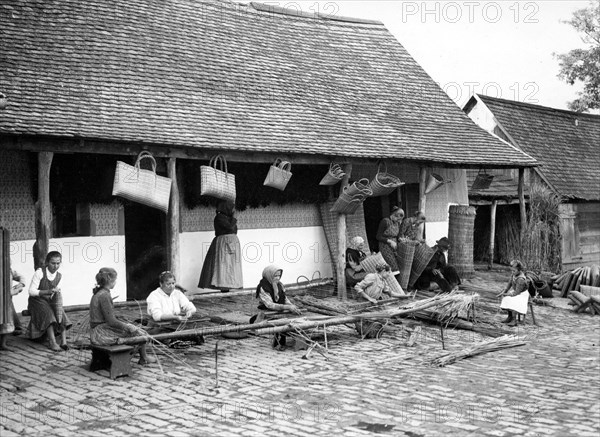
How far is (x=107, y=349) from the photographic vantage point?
7730 millimetres

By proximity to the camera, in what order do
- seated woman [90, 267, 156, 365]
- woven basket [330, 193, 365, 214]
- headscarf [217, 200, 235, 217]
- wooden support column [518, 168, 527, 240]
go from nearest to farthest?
seated woman [90, 267, 156, 365], headscarf [217, 200, 235, 217], woven basket [330, 193, 365, 214], wooden support column [518, 168, 527, 240]

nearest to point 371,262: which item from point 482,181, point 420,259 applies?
point 420,259

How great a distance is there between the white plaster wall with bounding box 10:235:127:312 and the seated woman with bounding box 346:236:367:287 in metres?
3.87

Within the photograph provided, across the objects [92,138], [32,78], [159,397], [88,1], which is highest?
[88,1]

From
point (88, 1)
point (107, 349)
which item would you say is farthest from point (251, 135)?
point (107, 349)

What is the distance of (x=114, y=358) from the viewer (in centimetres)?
777

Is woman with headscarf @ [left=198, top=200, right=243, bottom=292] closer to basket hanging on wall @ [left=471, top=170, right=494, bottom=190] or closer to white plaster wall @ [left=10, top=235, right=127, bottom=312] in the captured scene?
white plaster wall @ [left=10, top=235, right=127, bottom=312]

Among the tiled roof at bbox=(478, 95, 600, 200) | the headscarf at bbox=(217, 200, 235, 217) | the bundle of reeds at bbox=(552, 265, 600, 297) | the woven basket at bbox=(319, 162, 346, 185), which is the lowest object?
the bundle of reeds at bbox=(552, 265, 600, 297)

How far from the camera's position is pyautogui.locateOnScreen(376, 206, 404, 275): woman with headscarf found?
14.1 m

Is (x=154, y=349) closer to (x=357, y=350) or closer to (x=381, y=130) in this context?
(x=357, y=350)

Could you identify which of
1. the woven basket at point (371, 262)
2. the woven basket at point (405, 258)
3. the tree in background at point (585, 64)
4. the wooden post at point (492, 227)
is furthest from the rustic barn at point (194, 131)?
the tree in background at point (585, 64)

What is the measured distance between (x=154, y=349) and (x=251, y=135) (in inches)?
191

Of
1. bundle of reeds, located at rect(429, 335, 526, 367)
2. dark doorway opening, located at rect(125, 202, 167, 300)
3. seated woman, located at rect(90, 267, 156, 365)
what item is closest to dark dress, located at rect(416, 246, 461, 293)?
bundle of reeds, located at rect(429, 335, 526, 367)

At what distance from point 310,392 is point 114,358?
6.50ft
